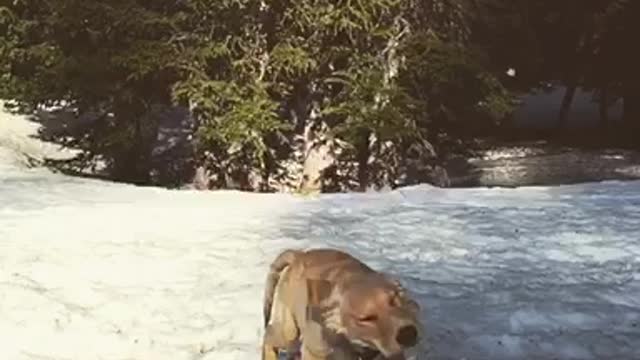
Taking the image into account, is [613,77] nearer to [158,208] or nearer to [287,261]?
[158,208]

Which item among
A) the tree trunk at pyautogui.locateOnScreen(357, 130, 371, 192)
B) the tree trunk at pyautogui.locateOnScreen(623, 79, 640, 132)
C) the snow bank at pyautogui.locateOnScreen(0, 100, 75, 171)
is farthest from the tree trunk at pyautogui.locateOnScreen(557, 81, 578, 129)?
the snow bank at pyautogui.locateOnScreen(0, 100, 75, 171)

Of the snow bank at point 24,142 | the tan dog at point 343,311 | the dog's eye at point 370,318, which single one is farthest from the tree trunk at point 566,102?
the dog's eye at point 370,318

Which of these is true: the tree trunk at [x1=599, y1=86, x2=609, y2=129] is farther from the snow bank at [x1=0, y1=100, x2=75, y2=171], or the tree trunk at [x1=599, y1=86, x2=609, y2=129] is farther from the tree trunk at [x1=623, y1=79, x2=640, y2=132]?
Answer: the snow bank at [x1=0, y1=100, x2=75, y2=171]

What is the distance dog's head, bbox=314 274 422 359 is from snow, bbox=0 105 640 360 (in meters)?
2.42

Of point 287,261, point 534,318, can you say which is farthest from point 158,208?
point 287,261

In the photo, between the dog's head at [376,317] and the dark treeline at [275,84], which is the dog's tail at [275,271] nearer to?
the dog's head at [376,317]

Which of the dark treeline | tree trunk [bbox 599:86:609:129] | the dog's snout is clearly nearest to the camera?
the dog's snout

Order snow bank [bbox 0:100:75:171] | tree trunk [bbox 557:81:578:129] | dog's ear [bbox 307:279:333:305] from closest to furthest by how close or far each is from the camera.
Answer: dog's ear [bbox 307:279:333:305] < snow bank [bbox 0:100:75:171] < tree trunk [bbox 557:81:578:129]

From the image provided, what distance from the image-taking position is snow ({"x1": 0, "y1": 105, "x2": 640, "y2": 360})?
19.2 feet

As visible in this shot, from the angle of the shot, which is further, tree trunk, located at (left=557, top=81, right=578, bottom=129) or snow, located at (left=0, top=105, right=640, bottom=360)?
tree trunk, located at (left=557, top=81, right=578, bottom=129)

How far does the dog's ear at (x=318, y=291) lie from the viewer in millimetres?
3205

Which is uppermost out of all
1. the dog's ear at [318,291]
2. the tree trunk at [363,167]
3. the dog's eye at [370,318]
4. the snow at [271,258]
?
the tree trunk at [363,167]

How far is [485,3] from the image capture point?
16.1 metres

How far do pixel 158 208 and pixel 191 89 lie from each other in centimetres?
391
